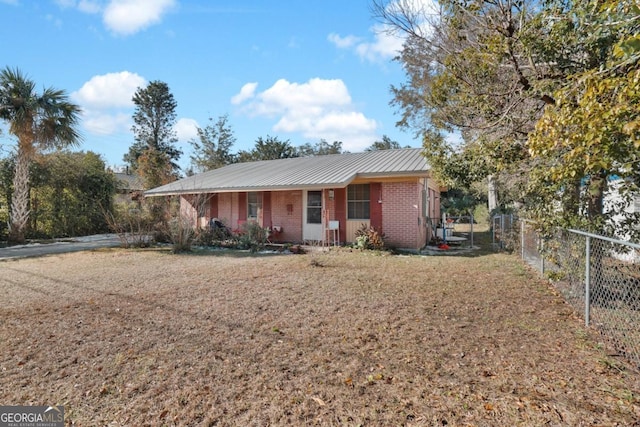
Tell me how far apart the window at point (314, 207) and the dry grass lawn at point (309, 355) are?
22.3 feet

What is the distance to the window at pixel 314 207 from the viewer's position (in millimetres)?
13742

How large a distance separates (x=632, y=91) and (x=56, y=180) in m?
21.2

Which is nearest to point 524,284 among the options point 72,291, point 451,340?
point 451,340

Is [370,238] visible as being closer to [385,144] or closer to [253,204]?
[253,204]

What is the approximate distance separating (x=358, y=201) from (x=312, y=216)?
206 cm

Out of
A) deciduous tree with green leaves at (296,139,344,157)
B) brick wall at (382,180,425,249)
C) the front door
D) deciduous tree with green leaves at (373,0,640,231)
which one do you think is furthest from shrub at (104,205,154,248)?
deciduous tree with green leaves at (296,139,344,157)

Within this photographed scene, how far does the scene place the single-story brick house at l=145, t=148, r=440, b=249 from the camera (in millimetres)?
12086

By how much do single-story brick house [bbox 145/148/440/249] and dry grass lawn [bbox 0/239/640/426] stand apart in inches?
207

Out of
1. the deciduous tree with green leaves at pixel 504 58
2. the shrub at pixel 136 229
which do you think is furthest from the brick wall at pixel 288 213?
the deciduous tree with green leaves at pixel 504 58

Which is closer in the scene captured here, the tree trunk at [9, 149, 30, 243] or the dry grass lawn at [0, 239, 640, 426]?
the dry grass lawn at [0, 239, 640, 426]

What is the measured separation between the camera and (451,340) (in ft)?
13.4

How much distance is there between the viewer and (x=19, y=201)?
14.5m

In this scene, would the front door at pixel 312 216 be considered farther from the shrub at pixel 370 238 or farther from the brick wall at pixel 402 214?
the brick wall at pixel 402 214
